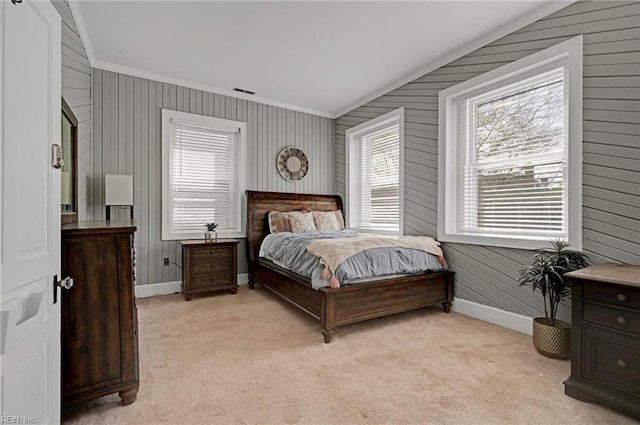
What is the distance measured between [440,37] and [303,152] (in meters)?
2.59

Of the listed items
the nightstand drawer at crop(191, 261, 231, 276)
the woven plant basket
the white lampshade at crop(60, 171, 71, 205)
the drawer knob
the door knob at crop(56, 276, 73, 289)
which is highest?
the white lampshade at crop(60, 171, 71, 205)

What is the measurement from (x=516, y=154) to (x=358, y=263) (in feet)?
6.04

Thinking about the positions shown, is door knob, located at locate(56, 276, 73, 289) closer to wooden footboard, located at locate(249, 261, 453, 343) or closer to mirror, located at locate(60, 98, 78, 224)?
mirror, located at locate(60, 98, 78, 224)

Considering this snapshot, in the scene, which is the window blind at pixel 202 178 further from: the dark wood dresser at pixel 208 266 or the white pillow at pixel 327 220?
the white pillow at pixel 327 220

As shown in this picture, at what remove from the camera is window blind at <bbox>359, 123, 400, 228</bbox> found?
14.1 feet

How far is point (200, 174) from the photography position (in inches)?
169

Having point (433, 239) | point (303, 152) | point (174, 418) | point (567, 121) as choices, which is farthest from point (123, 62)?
point (567, 121)

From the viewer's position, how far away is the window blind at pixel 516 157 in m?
2.60

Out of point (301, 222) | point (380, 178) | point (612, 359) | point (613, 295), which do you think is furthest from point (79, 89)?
point (612, 359)

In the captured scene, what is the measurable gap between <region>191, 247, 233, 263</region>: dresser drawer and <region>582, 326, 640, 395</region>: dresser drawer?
11.5ft

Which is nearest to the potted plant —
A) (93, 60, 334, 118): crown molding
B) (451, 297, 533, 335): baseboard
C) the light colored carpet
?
the light colored carpet

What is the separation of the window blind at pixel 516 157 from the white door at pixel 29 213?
3386 millimetres

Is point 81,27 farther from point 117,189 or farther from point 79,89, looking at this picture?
point 117,189

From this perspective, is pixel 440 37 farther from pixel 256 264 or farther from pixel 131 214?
pixel 131 214
